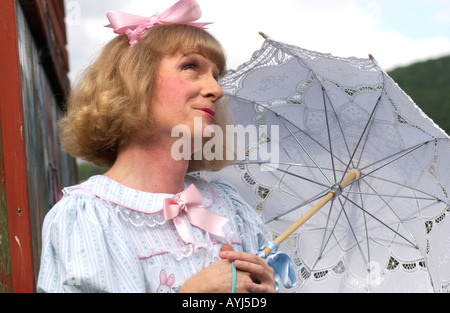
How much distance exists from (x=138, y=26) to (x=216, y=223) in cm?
82

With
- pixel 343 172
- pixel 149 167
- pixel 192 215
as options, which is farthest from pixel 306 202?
pixel 149 167

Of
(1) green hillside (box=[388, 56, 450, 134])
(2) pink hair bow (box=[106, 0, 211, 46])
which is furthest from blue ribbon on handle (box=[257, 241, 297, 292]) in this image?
(1) green hillside (box=[388, 56, 450, 134])

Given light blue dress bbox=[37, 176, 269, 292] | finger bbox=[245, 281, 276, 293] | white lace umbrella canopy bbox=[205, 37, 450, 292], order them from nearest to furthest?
1. light blue dress bbox=[37, 176, 269, 292]
2. finger bbox=[245, 281, 276, 293]
3. white lace umbrella canopy bbox=[205, 37, 450, 292]

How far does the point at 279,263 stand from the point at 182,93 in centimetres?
73

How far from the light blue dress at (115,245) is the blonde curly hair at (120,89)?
0.78 ft

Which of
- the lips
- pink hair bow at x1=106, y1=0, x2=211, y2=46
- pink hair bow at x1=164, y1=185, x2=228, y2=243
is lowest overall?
pink hair bow at x1=164, y1=185, x2=228, y2=243

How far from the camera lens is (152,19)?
2.39 m

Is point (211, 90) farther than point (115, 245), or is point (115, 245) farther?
point (211, 90)

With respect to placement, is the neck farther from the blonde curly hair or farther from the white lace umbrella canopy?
the white lace umbrella canopy

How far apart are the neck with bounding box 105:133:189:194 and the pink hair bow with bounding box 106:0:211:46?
1.36 feet

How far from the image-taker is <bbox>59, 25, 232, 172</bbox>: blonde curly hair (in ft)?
7.36

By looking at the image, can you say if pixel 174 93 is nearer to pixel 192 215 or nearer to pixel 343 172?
pixel 192 215

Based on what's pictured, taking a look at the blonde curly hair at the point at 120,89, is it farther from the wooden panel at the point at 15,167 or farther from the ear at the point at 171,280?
the ear at the point at 171,280

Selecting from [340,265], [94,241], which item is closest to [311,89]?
[340,265]
